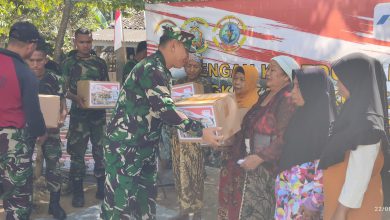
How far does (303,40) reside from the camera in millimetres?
4188

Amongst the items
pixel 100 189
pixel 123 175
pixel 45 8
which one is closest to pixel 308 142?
pixel 123 175

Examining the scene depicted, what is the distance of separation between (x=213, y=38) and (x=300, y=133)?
2417 millimetres

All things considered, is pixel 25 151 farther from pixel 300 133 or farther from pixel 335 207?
pixel 335 207

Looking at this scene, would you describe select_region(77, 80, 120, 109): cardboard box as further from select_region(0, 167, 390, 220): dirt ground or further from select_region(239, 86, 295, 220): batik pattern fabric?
select_region(239, 86, 295, 220): batik pattern fabric

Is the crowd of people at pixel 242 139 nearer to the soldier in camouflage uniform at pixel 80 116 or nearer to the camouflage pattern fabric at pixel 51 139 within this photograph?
the camouflage pattern fabric at pixel 51 139

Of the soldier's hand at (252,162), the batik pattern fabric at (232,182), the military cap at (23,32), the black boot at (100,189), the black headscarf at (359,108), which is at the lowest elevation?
the black boot at (100,189)

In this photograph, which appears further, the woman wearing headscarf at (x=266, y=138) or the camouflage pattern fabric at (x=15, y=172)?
the camouflage pattern fabric at (x=15, y=172)

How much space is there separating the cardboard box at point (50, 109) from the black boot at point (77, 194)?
138 cm

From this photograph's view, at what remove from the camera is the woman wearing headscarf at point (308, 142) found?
2484mm

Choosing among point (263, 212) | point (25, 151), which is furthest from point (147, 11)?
point (263, 212)

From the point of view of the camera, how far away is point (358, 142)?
2053mm

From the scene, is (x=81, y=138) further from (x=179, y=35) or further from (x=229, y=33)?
(x=179, y=35)

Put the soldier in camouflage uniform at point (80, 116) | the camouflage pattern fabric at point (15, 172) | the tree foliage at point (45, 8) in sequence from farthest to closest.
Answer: the tree foliage at point (45, 8), the soldier in camouflage uniform at point (80, 116), the camouflage pattern fabric at point (15, 172)

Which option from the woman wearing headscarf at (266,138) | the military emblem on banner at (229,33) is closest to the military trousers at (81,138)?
the military emblem on banner at (229,33)
